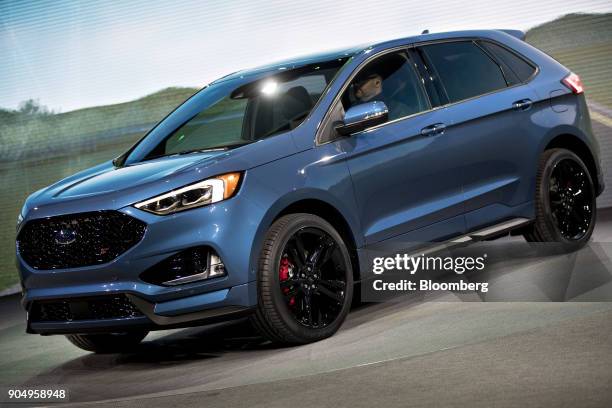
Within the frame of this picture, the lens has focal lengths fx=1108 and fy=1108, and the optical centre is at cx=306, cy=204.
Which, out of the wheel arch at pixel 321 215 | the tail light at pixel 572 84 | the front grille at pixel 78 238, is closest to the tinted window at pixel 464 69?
the tail light at pixel 572 84

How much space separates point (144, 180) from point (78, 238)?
47 cm

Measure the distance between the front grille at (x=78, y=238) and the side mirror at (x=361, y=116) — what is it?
138 centimetres

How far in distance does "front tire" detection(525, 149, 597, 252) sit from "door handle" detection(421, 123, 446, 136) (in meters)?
1.11

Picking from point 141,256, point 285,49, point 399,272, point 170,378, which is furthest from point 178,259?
point 285,49

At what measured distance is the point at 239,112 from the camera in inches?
295

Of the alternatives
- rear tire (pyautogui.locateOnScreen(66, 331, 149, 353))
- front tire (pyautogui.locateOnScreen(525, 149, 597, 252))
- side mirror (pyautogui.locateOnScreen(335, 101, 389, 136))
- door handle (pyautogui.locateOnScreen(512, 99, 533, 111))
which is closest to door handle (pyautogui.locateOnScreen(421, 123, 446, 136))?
side mirror (pyautogui.locateOnScreen(335, 101, 389, 136))

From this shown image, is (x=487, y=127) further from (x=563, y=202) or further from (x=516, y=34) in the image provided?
(x=516, y=34)

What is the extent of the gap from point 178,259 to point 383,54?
211 cm

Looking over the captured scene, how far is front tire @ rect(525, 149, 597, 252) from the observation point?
773 centimetres

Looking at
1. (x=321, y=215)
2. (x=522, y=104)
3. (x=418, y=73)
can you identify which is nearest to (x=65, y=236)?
(x=321, y=215)

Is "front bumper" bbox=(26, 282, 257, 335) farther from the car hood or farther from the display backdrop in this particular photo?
the display backdrop

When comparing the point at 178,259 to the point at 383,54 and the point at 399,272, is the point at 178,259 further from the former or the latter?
the point at 383,54

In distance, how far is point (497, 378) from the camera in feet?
15.7

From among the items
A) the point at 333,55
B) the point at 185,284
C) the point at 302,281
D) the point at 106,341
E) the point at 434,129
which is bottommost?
the point at 106,341
